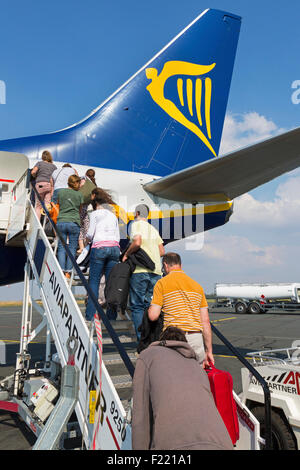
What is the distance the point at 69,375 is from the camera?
4.09m

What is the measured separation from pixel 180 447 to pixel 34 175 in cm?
588

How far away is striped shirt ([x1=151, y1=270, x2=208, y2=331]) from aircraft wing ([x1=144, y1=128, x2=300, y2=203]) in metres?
3.43

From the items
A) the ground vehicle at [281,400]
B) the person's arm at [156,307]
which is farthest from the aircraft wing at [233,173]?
the person's arm at [156,307]

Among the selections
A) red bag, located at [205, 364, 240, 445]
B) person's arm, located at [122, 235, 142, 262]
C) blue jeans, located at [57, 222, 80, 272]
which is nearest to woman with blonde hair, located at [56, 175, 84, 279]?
blue jeans, located at [57, 222, 80, 272]

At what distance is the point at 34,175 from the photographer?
7.09 meters

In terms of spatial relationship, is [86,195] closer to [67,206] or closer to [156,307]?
[67,206]

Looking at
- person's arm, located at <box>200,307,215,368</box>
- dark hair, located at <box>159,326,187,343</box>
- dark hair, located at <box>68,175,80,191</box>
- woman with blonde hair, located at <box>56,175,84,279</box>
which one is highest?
dark hair, located at <box>68,175,80,191</box>

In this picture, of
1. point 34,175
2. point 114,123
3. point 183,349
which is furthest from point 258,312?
point 183,349

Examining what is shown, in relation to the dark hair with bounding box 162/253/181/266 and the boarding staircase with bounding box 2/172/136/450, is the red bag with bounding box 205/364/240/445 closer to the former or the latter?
the boarding staircase with bounding box 2/172/136/450

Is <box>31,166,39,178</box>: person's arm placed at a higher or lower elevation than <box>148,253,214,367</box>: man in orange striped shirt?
higher

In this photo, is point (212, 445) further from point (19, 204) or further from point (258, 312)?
point (258, 312)

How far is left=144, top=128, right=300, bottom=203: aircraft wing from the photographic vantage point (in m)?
6.54

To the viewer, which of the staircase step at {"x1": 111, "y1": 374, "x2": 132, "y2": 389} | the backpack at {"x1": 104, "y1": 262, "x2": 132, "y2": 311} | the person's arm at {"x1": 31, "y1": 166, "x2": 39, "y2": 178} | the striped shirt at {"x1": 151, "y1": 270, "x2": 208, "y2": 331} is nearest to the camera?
the striped shirt at {"x1": 151, "y1": 270, "x2": 208, "y2": 331}

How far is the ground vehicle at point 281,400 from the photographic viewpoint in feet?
14.4
